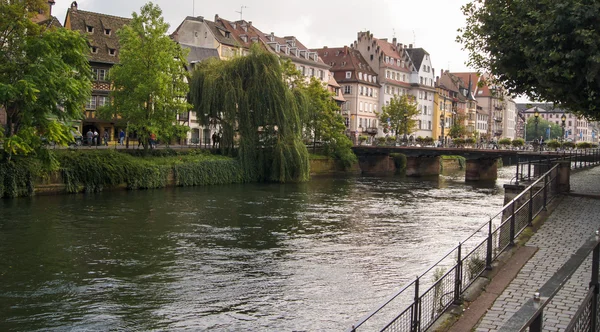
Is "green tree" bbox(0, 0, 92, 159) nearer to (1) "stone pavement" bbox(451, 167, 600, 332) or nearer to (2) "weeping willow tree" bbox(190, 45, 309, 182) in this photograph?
(2) "weeping willow tree" bbox(190, 45, 309, 182)

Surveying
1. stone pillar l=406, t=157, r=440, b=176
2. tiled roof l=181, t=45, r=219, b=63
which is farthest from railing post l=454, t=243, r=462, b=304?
stone pillar l=406, t=157, r=440, b=176

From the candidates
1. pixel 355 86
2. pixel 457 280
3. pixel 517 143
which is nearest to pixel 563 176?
pixel 457 280

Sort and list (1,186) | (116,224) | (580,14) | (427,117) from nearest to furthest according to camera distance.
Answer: (580,14)
(116,224)
(1,186)
(427,117)

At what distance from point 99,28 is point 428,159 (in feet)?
123

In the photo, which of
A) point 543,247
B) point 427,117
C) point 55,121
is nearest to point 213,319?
point 543,247

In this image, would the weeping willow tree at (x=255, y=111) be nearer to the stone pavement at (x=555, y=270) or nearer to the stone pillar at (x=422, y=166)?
the stone pillar at (x=422, y=166)

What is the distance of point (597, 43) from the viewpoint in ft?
59.4

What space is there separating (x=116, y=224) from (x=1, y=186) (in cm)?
1100

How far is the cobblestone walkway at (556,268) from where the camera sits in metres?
9.85

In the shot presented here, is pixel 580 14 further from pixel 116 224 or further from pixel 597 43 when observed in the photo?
pixel 116 224

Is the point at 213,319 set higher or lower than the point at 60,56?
lower

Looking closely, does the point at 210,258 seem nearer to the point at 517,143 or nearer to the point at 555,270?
the point at 555,270

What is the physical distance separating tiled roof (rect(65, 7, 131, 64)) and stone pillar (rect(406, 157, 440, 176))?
107 feet

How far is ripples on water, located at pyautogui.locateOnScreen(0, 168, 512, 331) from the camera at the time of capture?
14188 mm
